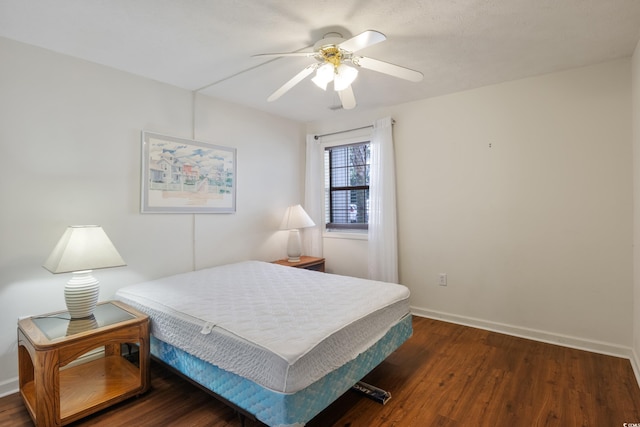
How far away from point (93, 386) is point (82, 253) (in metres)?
0.87

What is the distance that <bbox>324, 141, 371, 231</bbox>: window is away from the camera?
3.98m

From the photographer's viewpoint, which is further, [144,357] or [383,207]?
[383,207]

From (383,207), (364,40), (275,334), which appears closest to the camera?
(275,334)

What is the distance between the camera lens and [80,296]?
200cm

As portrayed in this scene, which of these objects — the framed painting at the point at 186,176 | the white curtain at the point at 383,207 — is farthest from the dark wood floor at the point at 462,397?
the framed painting at the point at 186,176

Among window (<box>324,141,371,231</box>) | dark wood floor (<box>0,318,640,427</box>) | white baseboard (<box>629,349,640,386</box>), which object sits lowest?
dark wood floor (<box>0,318,640,427</box>)

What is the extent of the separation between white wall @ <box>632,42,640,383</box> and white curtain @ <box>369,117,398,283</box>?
6.24 feet

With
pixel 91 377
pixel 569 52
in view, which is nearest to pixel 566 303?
pixel 569 52

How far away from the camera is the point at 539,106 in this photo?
9.00ft

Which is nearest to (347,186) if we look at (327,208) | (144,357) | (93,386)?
(327,208)

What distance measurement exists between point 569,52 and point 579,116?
0.56 metres

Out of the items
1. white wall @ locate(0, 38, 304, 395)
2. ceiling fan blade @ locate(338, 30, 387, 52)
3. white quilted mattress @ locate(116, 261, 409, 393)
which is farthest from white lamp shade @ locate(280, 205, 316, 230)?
ceiling fan blade @ locate(338, 30, 387, 52)

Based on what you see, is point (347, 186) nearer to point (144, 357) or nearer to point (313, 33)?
point (313, 33)

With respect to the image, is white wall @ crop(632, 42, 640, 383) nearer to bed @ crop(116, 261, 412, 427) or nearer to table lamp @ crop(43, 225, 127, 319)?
bed @ crop(116, 261, 412, 427)
